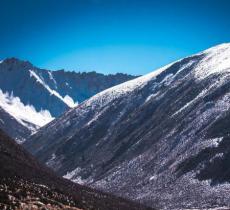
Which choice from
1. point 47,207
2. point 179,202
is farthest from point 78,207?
point 179,202

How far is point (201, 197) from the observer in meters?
151

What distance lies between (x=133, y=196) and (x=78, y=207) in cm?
10874

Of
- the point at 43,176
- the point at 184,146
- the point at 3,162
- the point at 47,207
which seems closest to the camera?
the point at 47,207

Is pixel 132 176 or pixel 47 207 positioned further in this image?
pixel 132 176

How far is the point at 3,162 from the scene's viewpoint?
79.8m

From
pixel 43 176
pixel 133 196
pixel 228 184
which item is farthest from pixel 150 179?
Result: pixel 43 176

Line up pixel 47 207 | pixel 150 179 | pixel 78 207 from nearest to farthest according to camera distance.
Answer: pixel 47 207
pixel 78 207
pixel 150 179

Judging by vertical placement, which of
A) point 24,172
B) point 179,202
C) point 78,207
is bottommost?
point 179,202

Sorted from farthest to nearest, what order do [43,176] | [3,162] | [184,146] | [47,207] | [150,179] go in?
1. [184,146]
2. [150,179]
3. [43,176]
4. [3,162]
5. [47,207]

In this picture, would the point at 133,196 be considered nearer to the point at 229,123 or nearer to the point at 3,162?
the point at 229,123

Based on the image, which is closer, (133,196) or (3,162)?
(3,162)

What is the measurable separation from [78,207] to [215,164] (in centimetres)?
10865

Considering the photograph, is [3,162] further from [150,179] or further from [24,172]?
[150,179]

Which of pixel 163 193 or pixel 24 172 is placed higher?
pixel 24 172
